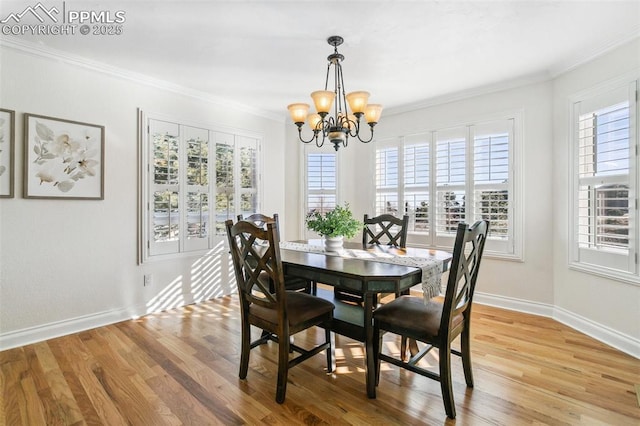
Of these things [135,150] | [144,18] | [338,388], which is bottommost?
[338,388]

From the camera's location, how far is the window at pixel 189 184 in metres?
3.52

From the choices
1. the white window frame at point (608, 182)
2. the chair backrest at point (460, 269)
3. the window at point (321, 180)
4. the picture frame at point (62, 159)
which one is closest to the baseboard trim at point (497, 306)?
the white window frame at point (608, 182)

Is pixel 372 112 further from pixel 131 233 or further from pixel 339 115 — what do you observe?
pixel 131 233

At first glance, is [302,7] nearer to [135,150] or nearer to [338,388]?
[135,150]

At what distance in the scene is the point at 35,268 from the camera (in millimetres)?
2803

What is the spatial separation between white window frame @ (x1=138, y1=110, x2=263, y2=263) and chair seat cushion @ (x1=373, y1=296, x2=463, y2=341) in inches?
104

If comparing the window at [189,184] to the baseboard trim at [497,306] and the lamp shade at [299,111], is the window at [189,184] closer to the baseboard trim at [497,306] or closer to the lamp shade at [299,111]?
the baseboard trim at [497,306]

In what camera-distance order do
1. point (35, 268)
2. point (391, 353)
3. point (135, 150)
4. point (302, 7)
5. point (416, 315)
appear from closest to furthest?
point (416, 315), point (302, 7), point (391, 353), point (35, 268), point (135, 150)

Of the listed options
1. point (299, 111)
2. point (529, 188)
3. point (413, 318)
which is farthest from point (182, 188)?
point (529, 188)

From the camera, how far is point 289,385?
2131mm

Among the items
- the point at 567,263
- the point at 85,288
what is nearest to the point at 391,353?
the point at 567,263

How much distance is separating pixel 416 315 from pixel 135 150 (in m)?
3.23

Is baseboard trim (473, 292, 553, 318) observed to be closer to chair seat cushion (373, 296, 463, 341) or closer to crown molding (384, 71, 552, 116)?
chair seat cushion (373, 296, 463, 341)

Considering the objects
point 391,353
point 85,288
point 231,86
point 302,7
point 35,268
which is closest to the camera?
point 302,7
